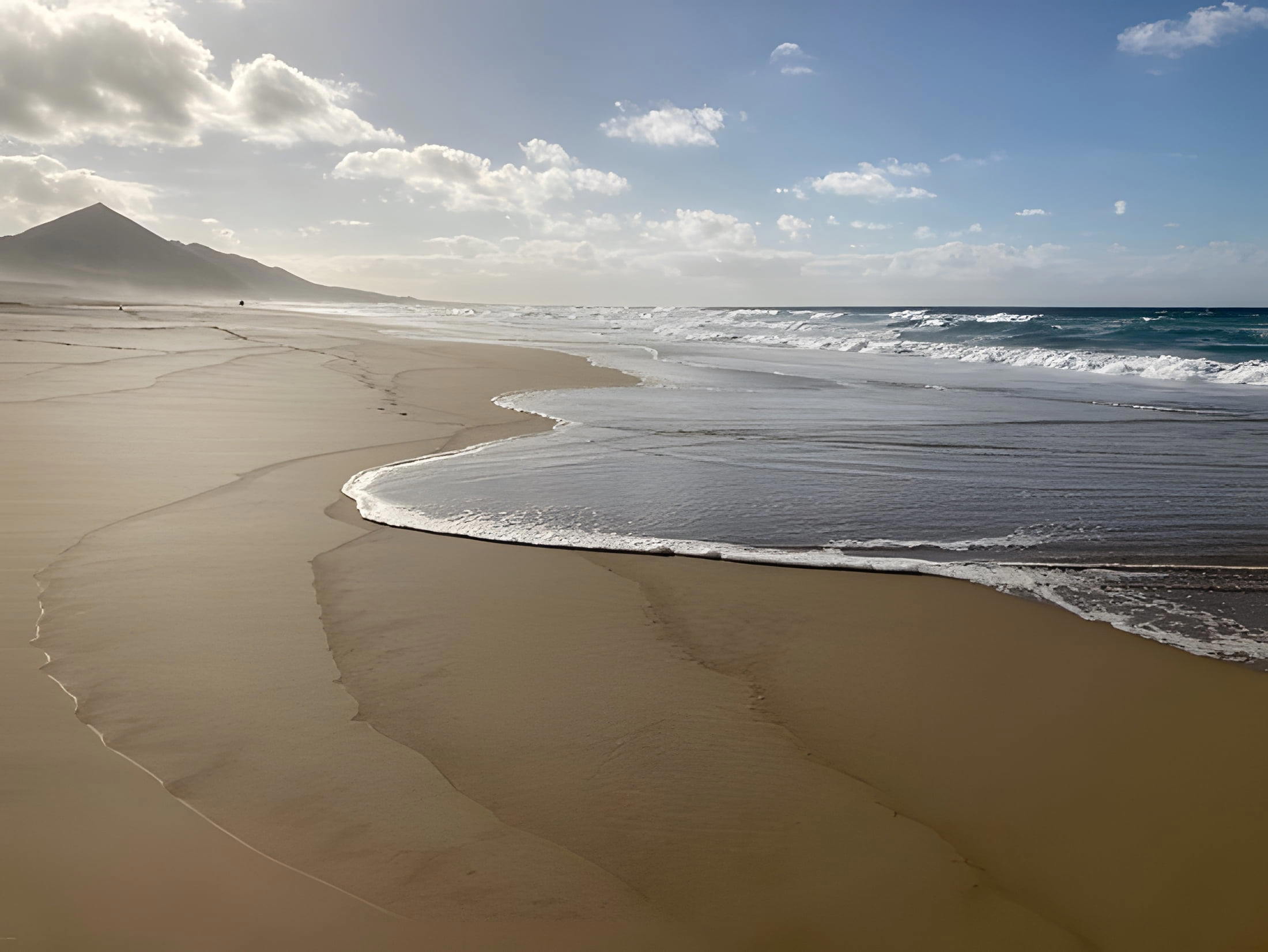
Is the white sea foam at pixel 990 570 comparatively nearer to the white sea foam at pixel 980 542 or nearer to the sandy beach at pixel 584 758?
the white sea foam at pixel 980 542

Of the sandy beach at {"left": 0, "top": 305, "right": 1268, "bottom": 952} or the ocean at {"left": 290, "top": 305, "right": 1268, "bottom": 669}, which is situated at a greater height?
the ocean at {"left": 290, "top": 305, "right": 1268, "bottom": 669}

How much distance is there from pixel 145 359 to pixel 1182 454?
16.9 m

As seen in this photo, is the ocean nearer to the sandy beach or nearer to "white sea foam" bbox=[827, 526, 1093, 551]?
"white sea foam" bbox=[827, 526, 1093, 551]

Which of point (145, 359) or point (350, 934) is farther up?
point (145, 359)

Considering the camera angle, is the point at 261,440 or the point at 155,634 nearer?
the point at 155,634

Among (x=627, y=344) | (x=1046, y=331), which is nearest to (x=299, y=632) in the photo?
(x=627, y=344)

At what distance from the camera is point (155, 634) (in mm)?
3328

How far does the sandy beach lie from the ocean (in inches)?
18.3

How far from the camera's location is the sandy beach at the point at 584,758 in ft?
6.30

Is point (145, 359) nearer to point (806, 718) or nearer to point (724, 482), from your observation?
point (724, 482)

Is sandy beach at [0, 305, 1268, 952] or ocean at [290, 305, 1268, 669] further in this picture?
ocean at [290, 305, 1268, 669]

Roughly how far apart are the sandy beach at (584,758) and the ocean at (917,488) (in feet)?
1.52

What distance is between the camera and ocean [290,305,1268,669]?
14.8ft

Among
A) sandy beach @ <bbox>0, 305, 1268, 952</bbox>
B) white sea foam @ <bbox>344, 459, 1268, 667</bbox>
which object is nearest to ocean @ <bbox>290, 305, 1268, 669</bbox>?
white sea foam @ <bbox>344, 459, 1268, 667</bbox>
